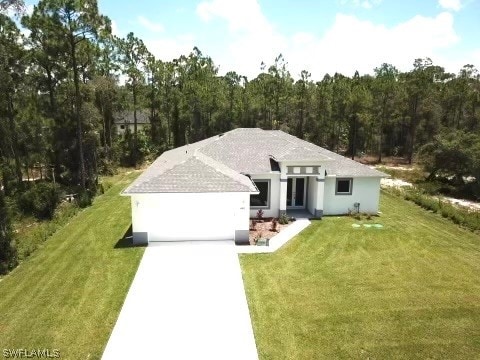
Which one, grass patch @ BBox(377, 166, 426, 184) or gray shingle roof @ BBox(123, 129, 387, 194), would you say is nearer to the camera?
gray shingle roof @ BBox(123, 129, 387, 194)

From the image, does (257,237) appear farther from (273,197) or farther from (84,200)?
(84,200)

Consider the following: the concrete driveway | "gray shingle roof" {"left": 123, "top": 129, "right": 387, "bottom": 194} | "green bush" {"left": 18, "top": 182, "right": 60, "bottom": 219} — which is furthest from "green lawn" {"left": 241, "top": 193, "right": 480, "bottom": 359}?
"green bush" {"left": 18, "top": 182, "right": 60, "bottom": 219}

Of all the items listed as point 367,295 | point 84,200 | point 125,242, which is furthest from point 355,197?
point 84,200

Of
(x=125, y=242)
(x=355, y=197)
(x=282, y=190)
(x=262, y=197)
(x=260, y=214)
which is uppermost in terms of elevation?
(x=282, y=190)

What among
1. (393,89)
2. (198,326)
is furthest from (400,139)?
(198,326)

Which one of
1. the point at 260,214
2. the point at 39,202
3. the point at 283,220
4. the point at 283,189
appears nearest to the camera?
the point at 283,220

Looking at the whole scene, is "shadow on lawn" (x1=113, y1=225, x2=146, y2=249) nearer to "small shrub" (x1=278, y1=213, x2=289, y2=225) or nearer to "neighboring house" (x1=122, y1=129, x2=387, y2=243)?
"neighboring house" (x1=122, y1=129, x2=387, y2=243)
